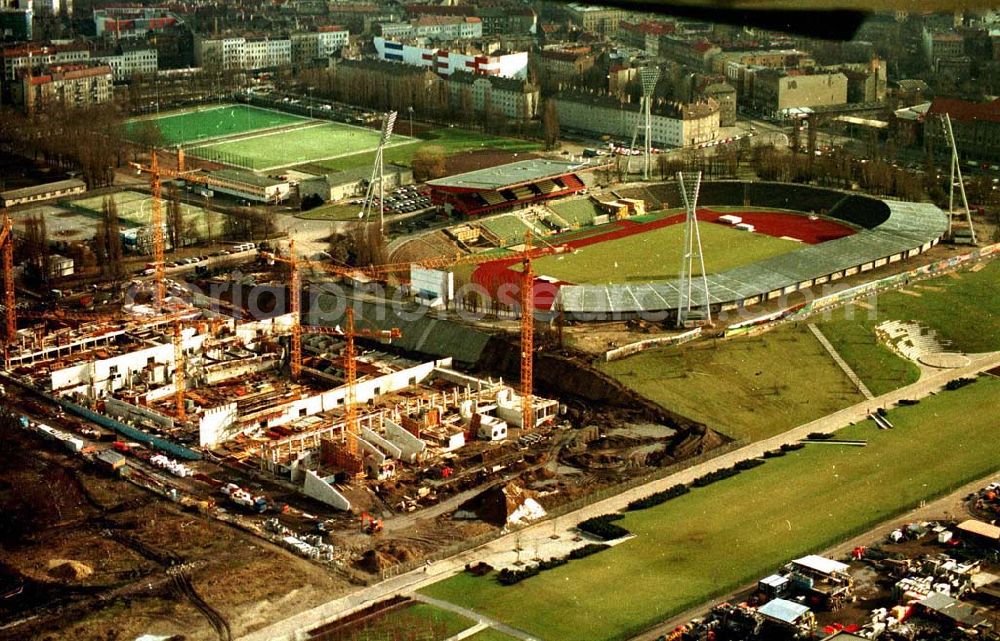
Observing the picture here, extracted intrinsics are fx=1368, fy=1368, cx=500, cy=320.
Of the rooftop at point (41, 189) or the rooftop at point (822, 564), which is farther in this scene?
the rooftop at point (41, 189)

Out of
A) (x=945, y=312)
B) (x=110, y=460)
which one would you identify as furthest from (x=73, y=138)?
(x=945, y=312)

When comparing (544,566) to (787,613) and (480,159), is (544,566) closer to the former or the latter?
(787,613)

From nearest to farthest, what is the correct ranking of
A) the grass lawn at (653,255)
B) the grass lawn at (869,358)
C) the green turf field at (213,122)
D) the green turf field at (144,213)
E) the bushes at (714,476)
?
the bushes at (714,476), the grass lawn at (869,358), the grass lawn at (653,255), the green turf field at (144,213), the green turf field at (213,122)

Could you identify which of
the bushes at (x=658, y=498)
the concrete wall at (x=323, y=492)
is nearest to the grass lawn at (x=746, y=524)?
the bushes at (x=658, y=498)

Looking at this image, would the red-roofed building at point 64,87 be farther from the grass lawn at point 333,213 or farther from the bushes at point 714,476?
the bushes at point 714,476

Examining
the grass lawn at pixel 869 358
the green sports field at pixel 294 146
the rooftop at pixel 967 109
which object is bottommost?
the grass lawn at pixel 869 358

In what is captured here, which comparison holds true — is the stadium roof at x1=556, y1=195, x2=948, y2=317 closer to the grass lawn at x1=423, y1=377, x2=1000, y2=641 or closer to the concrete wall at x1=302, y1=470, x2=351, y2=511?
the grass lawn at x1=423, y1=377, x2=1000, y2=641

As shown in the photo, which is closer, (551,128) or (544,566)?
(544,566)
